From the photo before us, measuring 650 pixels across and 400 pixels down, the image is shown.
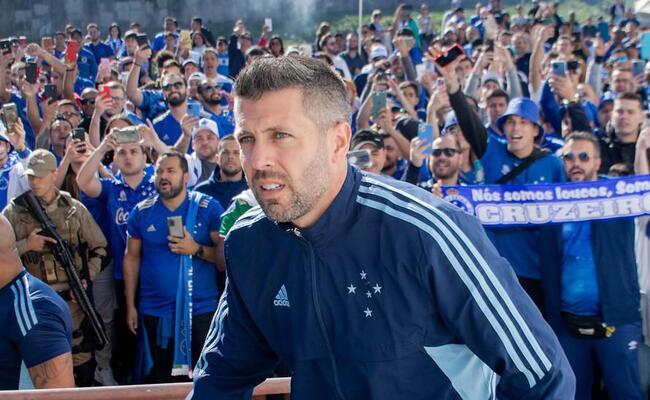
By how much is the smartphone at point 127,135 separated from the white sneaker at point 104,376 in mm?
1653

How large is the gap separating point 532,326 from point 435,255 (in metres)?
0.27

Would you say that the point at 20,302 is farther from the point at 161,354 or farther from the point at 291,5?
the point at 291,5

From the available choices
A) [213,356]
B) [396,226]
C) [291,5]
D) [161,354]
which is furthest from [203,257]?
[291,5]

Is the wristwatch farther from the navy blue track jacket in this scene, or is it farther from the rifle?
the navy blue track jacket

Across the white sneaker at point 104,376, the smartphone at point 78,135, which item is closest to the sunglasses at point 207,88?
the smartphone at point 78,135

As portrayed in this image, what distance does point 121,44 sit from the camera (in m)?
17.7

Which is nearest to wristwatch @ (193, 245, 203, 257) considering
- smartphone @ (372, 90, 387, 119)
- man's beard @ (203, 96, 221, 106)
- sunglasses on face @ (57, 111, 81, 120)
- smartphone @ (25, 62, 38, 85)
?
smartphone @ (372, 90, 387, 119)

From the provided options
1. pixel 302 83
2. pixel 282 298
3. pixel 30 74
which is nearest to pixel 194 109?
pixel 30 74

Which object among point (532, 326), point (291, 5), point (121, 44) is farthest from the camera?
point (291, 5)

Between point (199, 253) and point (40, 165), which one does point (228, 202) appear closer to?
point (199, 253)

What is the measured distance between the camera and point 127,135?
6547 millimetres

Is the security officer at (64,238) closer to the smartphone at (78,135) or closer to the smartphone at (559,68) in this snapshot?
the smartphone at (78,135)

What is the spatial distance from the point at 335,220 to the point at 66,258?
4026 mm

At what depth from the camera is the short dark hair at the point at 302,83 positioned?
2119mm
